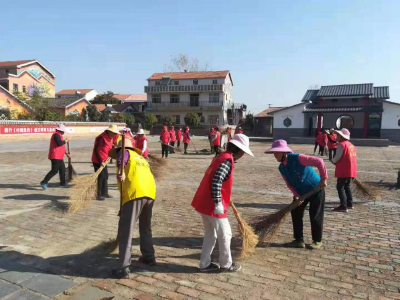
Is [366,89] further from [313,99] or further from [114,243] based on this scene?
[114,243]

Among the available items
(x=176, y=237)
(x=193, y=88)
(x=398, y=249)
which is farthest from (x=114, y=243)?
(x=193, y=88)

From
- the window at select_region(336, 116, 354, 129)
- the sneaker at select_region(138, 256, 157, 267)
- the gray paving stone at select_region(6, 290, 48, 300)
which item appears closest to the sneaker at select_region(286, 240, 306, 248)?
the sneaker at select_region(138, 256, 157, 267)

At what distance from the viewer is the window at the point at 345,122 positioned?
3474 centimetres

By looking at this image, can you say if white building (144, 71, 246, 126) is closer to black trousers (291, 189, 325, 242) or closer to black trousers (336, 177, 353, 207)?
black trousers (336, 177, 353, 207)

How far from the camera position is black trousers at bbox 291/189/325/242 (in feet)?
14.0

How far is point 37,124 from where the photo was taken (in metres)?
28.4

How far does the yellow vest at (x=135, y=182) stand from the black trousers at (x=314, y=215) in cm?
212

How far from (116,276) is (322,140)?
15.8 meters

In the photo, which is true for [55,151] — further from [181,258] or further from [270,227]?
[270,227]

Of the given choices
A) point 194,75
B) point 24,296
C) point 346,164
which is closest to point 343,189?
point 346,164

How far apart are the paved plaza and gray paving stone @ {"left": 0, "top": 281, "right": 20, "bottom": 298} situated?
0.03ft

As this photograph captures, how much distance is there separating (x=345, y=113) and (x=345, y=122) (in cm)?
347

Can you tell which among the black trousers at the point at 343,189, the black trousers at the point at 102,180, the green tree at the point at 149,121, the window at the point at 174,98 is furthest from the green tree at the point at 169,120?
the black trousers at the point at 343,189

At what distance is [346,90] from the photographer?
1299 inches
